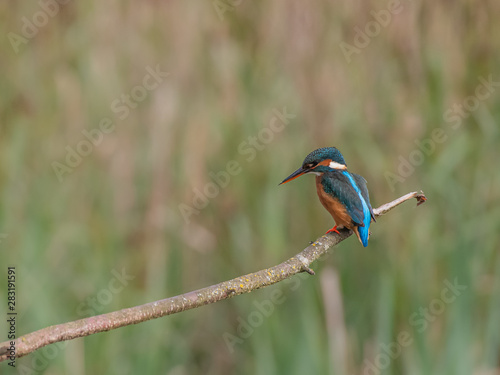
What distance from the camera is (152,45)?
318 centimetres

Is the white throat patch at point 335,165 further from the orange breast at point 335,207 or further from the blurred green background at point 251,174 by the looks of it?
the blurred green background at point 251,174

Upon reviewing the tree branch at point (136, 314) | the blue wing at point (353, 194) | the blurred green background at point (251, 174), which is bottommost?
the tree branch at point (136, 314)

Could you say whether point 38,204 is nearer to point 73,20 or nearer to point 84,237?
point 84,237

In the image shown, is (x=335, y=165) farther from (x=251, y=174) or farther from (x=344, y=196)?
(x=251, y=174)

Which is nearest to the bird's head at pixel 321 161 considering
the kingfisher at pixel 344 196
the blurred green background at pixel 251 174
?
the kingfisher at pixel 344 196

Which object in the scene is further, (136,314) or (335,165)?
(335,165)

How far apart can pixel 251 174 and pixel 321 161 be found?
60.6 inches

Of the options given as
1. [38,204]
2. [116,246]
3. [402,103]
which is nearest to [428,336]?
[402,103]

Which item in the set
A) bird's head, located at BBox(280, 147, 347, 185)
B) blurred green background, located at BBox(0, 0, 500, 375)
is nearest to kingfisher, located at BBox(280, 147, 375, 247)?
bird's head, located at BBox(280, 147, 347, 185)

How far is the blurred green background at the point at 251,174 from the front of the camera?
8.72 ft

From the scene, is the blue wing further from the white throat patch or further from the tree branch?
the tree branch

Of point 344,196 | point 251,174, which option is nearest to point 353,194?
point 344,196

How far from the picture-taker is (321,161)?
133 centimetres

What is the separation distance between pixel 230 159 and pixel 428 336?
1.09 m
